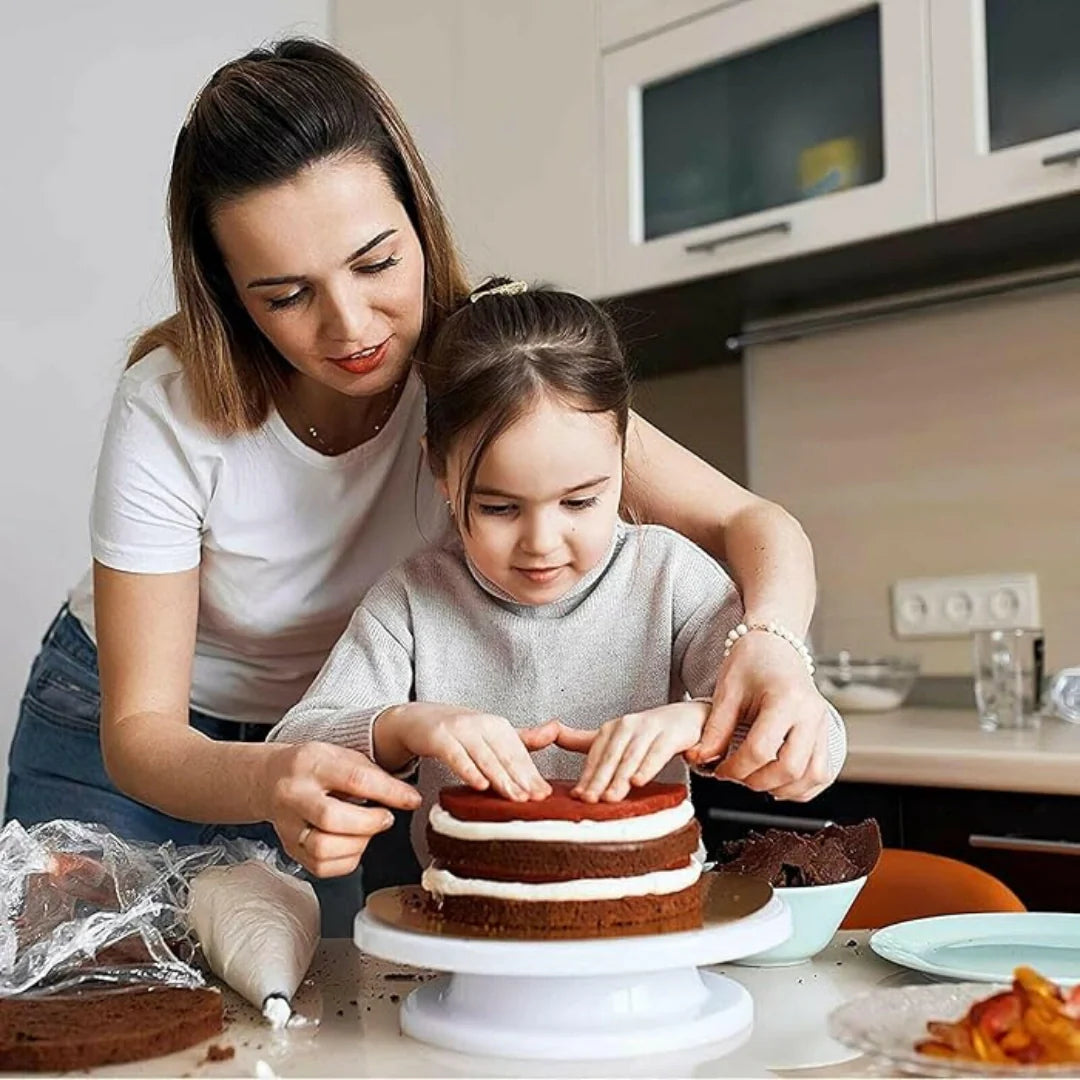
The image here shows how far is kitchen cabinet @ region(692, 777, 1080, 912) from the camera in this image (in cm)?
181

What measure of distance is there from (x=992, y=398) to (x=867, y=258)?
1.04ft

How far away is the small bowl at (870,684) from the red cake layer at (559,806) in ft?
5.02

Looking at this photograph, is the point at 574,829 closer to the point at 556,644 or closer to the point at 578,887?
the point at 578,887

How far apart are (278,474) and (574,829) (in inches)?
25.5

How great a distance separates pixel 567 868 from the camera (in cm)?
89

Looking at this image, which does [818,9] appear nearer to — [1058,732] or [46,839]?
[1058,732]

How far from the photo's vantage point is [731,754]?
104cm

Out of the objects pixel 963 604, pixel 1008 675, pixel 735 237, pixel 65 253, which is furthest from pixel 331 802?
pixel 65 253

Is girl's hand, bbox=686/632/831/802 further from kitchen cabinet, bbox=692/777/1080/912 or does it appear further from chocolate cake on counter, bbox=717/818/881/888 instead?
kitchen cabinet, bbox=692/777/1080/912

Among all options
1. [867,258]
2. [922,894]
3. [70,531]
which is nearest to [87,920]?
[922,894]

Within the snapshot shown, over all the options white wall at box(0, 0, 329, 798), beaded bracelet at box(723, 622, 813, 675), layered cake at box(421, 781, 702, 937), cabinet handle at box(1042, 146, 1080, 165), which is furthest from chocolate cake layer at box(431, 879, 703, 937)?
white wall at box(0, 0, 329, 798)

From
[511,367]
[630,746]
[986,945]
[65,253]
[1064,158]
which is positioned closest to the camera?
[630,746]

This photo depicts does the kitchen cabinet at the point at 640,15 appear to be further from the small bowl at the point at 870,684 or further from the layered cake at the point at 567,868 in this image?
the layered cake at the point at 567,868

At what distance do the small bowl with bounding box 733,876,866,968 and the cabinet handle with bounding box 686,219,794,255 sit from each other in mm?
1425
